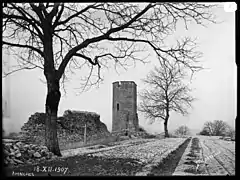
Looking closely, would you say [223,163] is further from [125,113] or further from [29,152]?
[125,113]

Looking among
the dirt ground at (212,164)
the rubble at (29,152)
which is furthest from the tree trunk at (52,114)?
the dirt ground at (212,164)

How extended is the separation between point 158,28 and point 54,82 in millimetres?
3032

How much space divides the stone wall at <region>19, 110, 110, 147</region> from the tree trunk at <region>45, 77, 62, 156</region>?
8.26ft

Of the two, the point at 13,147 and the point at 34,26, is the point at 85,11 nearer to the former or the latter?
the point at 34,26

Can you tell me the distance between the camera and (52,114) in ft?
28.2

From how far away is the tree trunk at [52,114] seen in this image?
838cm

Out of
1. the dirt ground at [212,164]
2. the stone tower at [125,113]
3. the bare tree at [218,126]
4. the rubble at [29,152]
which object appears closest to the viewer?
the dirt ground at [212,164]

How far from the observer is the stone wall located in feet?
38.7

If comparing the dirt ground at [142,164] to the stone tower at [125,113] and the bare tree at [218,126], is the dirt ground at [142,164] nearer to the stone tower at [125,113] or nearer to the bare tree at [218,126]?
the bare tree at [218,126]

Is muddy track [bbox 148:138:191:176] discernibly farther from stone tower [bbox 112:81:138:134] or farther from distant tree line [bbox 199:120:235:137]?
stone tower [bbox 112:81:138:134]

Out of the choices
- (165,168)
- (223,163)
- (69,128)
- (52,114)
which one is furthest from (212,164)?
(69,128)

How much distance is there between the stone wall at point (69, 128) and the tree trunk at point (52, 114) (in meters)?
2.52

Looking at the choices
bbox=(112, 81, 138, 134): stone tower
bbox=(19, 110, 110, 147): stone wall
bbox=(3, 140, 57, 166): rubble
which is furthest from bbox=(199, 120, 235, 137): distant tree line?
bbox=(112, 81, 138, 134): stone tower

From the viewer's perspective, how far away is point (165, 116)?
20422mm
